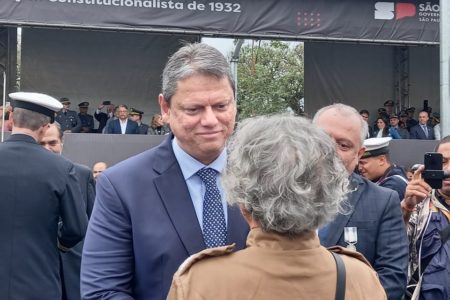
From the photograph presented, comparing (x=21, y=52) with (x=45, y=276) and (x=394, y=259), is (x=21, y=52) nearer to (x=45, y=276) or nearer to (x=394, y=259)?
(x=45, y=276)

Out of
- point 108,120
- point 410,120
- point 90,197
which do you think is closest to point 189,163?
point 90,197

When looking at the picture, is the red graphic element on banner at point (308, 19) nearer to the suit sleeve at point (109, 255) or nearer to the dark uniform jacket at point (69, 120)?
the dark uniform jacket at point (69, 120)

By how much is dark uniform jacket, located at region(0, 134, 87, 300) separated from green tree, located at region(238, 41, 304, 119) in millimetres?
25716

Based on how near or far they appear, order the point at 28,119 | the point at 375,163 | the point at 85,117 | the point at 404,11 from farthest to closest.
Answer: the point at 85,117
the point at 404,11
the point at 375,163
the point at 28,119

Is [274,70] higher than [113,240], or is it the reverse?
[274,70]

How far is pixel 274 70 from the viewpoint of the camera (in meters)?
34.2

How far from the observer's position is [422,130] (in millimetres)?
15789

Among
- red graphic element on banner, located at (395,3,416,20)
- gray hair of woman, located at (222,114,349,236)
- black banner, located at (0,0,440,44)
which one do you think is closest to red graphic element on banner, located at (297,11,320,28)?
black banner, located at (0,0,440,44)

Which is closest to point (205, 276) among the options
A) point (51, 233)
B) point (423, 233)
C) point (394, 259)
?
point (394, 259)

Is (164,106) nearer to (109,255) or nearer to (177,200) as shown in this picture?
(177,200)

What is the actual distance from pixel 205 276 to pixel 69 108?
48.1 feet

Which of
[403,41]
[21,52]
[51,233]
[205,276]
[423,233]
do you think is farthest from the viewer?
[21,52]

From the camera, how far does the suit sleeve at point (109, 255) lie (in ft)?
6.48

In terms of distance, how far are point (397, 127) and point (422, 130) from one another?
1.94ft
